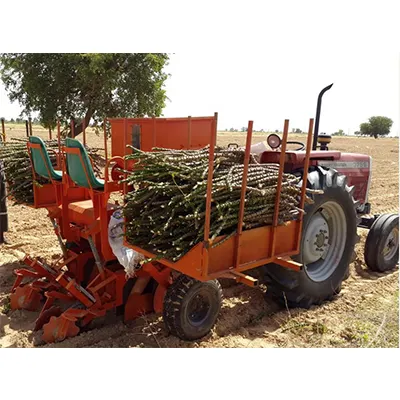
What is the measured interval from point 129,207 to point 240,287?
201 cm

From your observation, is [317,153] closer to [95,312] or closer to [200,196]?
[200,196]

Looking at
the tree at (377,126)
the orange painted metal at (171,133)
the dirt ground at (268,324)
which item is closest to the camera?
the dirt ground at (268,324)

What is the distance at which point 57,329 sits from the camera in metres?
3.52

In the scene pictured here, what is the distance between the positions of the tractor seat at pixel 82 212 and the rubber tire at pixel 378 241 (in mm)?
3266

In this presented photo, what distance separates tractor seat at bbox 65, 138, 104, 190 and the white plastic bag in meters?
0.34

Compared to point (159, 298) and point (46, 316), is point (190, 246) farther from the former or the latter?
point (46, 316)

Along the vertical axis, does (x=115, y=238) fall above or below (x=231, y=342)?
above

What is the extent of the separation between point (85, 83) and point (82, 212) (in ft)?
31.5

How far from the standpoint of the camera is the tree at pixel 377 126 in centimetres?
6189

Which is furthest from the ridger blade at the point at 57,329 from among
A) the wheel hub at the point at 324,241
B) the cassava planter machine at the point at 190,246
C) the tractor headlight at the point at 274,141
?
the tractor headlight at the point at 274,141

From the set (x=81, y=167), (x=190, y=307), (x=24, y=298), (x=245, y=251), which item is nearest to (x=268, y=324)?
(x=190, y=307)

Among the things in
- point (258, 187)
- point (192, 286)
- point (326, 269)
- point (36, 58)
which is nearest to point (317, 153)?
point (326, 269)

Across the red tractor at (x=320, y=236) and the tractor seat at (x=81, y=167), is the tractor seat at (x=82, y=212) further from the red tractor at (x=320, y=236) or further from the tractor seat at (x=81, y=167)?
the red tractor at (x=320, y=236)

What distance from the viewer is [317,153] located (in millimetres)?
4348
